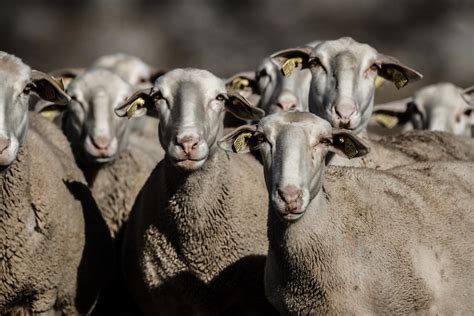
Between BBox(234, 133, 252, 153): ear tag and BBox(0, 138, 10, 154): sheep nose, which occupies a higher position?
BBox(234, 133, 252, 153): ear tag

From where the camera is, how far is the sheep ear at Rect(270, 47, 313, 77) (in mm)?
8023

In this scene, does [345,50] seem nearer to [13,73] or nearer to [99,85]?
[99,85]

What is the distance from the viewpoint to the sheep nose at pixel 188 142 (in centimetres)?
677

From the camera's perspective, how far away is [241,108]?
7.35m

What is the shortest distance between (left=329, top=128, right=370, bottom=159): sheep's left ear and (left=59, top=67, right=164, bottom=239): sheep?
2535 mm

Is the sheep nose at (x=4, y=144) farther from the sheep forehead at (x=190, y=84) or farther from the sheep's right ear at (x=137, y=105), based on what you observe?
the sheep forehead at (x=190, y=84)

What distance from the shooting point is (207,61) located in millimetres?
25453

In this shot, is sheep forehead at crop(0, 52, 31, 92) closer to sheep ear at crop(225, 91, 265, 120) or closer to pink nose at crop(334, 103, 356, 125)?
sheep ear at crop(225, 91, 265, 120)

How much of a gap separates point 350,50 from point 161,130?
58.5 inches

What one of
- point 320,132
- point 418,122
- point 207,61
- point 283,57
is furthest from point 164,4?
point 320,132

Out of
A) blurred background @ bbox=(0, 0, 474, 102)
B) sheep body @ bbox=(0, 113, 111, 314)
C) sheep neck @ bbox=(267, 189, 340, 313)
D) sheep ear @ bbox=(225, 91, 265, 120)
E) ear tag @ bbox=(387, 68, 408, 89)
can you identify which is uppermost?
ear tag @ bbox=(387, 68, 408, 89)

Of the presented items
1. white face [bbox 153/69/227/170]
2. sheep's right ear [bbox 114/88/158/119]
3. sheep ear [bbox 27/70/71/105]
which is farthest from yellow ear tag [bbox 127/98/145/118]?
sheep ear [bbox 27/70/71/105]

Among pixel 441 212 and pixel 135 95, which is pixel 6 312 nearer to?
pixel 135 95

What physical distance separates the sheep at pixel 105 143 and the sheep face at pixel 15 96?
4.47ft
